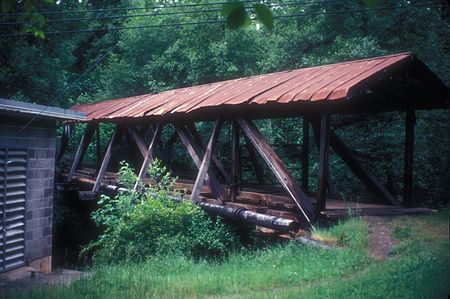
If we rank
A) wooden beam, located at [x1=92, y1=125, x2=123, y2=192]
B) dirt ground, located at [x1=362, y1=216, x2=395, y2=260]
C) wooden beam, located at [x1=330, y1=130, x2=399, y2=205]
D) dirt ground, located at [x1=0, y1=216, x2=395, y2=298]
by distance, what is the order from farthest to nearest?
wooden beam, located at [x1=92, y1=125, x2=123, y2=192] → wooden beam, located at [x1=330, y1=130, x2=399, y2=205] → dirt ground, located at [x1=0, y1=216, x2=395, y2=298] → dirt ground, located at [x1=362, y1=216, x2=395, y2=260]

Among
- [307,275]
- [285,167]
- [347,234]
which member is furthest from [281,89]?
[307,275]

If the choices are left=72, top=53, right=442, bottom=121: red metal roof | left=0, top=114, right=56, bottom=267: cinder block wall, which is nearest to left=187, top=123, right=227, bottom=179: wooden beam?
left=72, top=53, right=442, bottom=121: red metal roof

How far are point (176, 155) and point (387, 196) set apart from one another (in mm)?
11049

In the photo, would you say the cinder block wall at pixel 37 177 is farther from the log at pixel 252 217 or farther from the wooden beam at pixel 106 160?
the wooden beam at pixel 106 160

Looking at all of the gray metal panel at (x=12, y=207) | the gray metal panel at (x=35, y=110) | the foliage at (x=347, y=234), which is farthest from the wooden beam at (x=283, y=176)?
the gray metal panel at (x=12, y=207)

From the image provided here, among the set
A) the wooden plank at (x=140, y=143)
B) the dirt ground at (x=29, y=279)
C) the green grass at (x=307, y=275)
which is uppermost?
the wooden plank at (x=140, y=143)

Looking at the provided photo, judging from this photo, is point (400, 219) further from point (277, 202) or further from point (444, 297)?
point (444, 297)

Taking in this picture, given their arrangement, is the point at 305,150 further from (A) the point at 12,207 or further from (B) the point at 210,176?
(A) the point at 12,207

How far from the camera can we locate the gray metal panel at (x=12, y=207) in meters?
7.68

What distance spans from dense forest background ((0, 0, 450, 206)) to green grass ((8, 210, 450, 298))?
4.66m

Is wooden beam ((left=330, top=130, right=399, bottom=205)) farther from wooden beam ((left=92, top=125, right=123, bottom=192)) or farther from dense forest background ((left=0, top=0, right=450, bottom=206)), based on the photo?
wooden beam ((left=92, top=125, right=123, bottom=192))

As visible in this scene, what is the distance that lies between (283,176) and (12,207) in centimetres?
514

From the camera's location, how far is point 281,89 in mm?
8320

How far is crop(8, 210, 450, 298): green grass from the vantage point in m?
4.95
